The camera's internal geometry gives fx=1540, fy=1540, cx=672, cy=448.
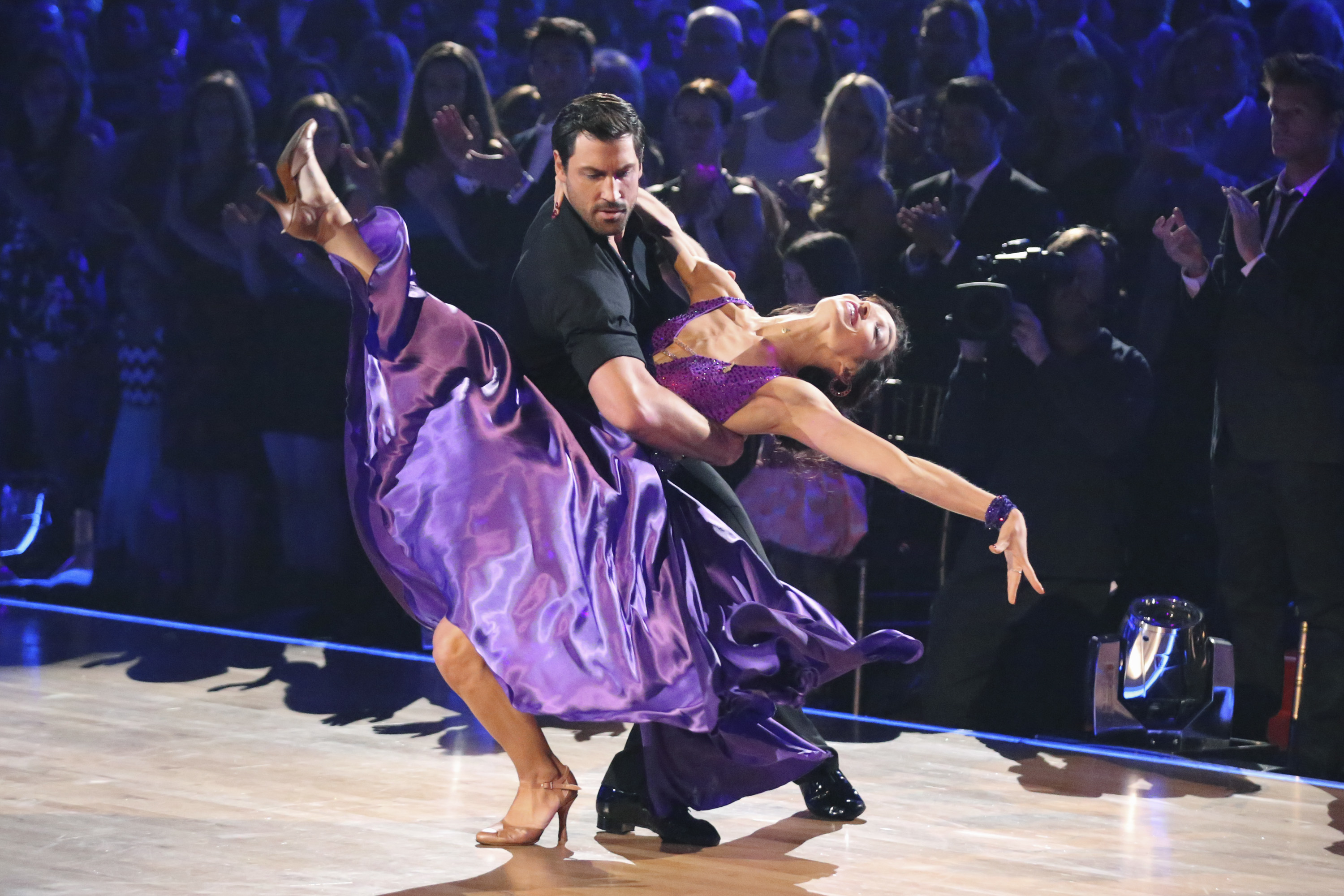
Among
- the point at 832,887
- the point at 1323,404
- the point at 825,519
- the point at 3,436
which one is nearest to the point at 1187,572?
the point at 1323,404

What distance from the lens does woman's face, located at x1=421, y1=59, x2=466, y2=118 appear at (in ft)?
17.2

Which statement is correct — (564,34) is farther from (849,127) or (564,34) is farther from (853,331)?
(853,331)

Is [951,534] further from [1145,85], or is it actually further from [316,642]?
[316,642]

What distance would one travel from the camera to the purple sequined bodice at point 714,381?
2828 mm

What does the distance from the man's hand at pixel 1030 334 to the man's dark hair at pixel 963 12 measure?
762 mm

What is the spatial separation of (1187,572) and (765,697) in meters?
1.87

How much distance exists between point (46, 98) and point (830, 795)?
4.57 m

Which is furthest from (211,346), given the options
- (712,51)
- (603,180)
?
(603,180)

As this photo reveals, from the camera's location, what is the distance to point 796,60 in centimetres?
463

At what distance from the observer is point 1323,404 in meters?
3.88

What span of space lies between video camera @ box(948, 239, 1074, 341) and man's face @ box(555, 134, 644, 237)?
1720mm

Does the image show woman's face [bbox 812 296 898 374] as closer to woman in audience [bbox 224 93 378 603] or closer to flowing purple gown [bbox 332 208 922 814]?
flowing purple gown [bbox 332 208 922 814]

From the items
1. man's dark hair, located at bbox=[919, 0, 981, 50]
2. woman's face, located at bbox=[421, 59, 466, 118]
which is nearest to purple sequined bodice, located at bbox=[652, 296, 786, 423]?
man's dark hair, located at bbox=[919, 0, 981, 50]

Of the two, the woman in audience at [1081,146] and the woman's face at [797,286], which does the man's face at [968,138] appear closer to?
the woman in audience at [1081,146]
